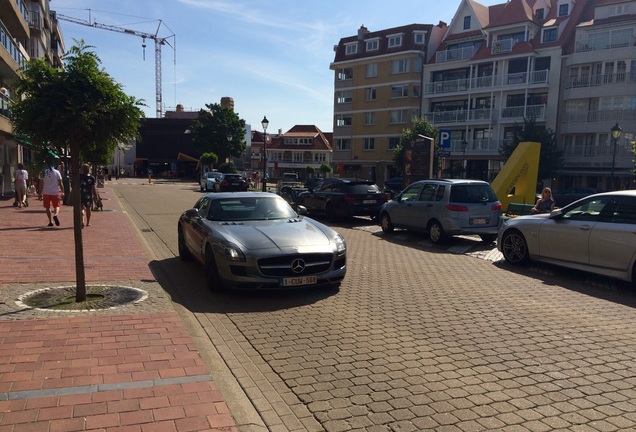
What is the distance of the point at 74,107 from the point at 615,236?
7852 millimetres

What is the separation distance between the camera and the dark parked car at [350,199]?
16.9 m

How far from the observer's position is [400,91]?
170 ft

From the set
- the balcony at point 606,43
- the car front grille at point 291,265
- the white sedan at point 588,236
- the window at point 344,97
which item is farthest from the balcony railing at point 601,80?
the car front grille at point 291,265

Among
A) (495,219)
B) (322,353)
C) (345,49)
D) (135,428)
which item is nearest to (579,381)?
(322,353)

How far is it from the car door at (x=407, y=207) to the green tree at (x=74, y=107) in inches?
333

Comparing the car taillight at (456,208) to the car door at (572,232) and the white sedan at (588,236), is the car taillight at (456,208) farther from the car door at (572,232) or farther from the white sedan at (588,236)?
the car door at (572,232)

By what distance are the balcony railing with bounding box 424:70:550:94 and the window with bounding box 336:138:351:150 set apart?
1185cm

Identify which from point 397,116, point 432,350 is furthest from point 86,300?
point 397,116

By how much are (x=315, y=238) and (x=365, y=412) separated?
152 inches

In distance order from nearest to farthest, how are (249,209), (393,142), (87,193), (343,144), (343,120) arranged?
1. (249,209)
2. (87,193)
3. (393,142)
4. (343,120)
5. (343,144)

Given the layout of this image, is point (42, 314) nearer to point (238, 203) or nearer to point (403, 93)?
point (238, 203)

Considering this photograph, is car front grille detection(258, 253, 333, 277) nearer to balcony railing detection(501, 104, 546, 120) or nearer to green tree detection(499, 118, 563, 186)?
green tree detection(499, 118, 563, 186)

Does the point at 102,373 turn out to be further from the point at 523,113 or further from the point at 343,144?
the point at 343,144

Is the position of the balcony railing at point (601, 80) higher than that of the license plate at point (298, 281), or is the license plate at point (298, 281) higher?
the balcony railing at point (601, 80)
